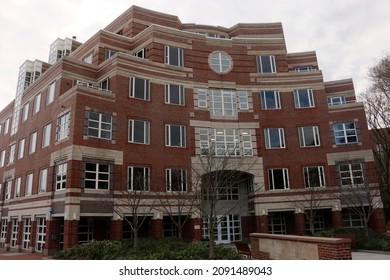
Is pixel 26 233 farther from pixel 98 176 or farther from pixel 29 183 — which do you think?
pixel 98 176

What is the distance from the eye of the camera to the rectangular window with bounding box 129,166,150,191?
82.5 ft

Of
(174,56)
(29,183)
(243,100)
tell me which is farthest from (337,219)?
(29,183)

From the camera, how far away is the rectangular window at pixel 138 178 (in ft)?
82.5

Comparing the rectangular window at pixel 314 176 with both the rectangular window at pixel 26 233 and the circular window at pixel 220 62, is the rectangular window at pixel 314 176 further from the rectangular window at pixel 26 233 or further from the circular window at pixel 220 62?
the rectangular window at pixel 26 233

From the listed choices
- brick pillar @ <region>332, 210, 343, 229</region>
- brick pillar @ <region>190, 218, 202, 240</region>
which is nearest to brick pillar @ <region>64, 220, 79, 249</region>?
brick pillar @ <region>190, 218, 202, 240</region>

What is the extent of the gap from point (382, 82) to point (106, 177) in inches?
1141

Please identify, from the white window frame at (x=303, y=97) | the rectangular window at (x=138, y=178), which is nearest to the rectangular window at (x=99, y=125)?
the rectangular window at (x=138, y=178)

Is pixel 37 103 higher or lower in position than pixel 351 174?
higher

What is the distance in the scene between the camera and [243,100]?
3166 cm

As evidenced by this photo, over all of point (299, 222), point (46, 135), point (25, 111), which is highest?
point (25, 111)

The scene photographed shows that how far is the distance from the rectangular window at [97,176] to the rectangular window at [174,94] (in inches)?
321

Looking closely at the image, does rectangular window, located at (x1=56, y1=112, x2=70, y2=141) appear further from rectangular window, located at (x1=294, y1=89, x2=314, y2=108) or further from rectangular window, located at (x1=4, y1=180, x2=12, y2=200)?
rectangular window, located at (x1=294, y1=89, x2=314, y2=108)

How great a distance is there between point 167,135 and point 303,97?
1357cm

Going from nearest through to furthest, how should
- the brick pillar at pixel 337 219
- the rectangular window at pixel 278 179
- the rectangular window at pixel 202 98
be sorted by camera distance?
the brick pillar at pixel 337 219, the rectangular window at pixel 278 179, the rectangular window at pixel 202 98
